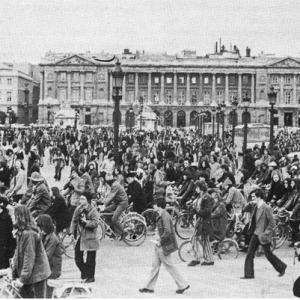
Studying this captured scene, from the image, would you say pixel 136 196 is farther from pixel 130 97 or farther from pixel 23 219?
pixel 130 97

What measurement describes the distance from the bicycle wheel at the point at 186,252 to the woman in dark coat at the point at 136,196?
224cm

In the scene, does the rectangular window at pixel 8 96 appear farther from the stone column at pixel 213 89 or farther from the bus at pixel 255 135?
the bus at pixel 255 135

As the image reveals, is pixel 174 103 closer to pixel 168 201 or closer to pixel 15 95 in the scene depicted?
pixel 15 95

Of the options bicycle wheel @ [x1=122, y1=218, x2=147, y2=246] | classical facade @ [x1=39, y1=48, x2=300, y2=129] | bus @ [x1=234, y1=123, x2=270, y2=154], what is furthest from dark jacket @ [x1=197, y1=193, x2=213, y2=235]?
classical facade @ [x1=39, y1=48, x2=300, y2=129]

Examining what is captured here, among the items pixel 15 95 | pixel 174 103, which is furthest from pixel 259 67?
pixel 15 95

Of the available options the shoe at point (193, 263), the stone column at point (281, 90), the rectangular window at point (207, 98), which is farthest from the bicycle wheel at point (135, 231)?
the stone column at point (281, 90)

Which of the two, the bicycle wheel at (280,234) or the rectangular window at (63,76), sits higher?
the rectangular window at (63,76)

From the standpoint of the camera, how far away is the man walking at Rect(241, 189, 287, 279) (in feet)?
→ 34.3

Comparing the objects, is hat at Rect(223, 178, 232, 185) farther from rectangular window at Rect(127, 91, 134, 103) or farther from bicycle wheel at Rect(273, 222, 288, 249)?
rectangular window at Rect(127, 91, 134, 103)

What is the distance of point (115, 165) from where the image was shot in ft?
66.6

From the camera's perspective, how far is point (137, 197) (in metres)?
14.9

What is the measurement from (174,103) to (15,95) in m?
24.0

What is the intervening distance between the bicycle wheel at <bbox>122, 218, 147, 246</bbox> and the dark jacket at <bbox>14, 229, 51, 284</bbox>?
6.32 metres

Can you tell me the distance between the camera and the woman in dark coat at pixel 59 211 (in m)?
11.6
